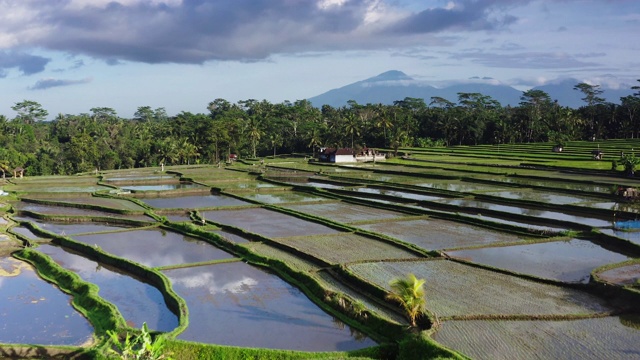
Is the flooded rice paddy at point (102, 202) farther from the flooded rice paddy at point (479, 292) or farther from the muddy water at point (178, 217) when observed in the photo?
the flooded rice paddy at point (479, 292)

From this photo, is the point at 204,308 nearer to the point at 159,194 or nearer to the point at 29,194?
the point at 159,194

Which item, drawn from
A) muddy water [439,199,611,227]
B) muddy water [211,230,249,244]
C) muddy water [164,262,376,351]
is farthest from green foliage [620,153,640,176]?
muddy water [164,262,376,351]

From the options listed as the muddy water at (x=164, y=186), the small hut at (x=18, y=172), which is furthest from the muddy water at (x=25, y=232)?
the small hut at (x=18, y=172)

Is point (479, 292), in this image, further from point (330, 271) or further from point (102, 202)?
point (102, 202)

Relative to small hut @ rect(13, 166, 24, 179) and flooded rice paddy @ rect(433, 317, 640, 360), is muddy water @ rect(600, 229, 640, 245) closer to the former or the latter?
flooded rice paddy @ rect(433, 317, 640, 360)

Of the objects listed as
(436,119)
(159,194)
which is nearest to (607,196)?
(159,194)

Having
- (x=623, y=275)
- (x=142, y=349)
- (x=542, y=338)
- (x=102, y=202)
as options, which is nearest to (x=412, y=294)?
(x=542, y=338)
